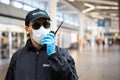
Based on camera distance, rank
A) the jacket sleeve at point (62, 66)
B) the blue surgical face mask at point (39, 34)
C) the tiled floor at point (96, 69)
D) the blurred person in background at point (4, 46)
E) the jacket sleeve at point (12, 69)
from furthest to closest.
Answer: the blurred person in background at point (4, 46)
the tiled floor at point (96, 69)
the jacket sleeve at point (12, 69)
the blue surgical face mask at point (39, 34)
the jacket sleeve at point (62, 66)

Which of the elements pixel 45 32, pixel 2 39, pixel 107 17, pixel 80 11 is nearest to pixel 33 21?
pixel 45 32

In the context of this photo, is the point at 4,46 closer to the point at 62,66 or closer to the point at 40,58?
the point at 40,58

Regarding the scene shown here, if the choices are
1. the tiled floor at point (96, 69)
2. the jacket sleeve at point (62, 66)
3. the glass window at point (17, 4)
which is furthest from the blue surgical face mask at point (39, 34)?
the glass window at point (17, 4)

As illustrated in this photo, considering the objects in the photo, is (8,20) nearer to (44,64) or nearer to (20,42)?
(20,42)

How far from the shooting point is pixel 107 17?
47906 millimetres

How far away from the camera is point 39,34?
2447 millimetres

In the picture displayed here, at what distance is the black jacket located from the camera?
92.4 inches

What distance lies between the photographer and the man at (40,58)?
7.75 feet

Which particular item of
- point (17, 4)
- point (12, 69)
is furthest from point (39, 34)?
point (17, 4)

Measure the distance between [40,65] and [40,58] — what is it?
0.06 m

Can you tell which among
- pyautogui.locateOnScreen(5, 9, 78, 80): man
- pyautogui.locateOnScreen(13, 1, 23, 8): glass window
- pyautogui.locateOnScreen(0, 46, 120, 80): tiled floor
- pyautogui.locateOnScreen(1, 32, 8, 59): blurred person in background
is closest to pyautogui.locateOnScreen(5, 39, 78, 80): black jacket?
pyautogui.locateOnScreen(5, 9, 78, 80): man

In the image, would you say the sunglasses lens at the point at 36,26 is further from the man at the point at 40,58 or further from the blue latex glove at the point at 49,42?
the blue latex glove at the point at 49,42

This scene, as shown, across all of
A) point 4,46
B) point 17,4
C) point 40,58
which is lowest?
point 4,46

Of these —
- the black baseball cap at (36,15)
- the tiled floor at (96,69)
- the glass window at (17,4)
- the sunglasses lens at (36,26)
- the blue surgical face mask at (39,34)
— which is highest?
the glass window at (17,4)
